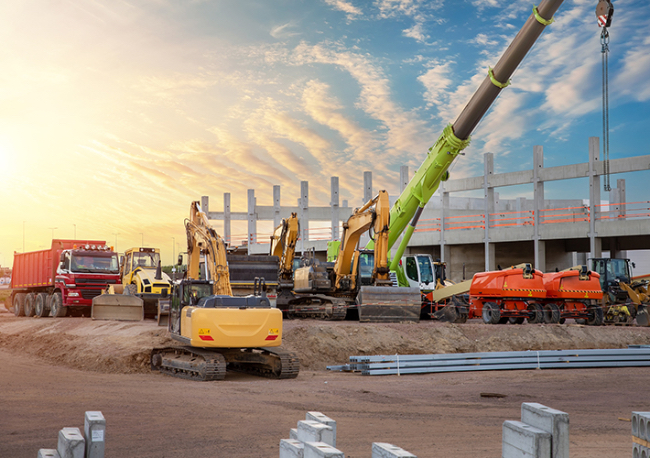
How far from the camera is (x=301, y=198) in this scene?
44000 mm

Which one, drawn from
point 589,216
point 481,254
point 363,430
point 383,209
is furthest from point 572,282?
point 363,430

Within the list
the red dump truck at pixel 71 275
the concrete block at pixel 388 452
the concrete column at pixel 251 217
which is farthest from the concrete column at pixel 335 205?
the concrete block at pixel 388 452

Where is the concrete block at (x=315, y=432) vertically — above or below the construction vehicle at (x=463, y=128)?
below

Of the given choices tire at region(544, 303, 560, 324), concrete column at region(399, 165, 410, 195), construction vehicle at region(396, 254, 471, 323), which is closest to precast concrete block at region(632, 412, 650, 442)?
construction vehicle at region(396, 254, 471, 323)

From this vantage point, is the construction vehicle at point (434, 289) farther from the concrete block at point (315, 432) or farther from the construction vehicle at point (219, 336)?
the concrete block at point (315, 432)

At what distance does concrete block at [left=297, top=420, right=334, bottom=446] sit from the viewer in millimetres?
3096

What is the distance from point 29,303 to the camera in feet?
102

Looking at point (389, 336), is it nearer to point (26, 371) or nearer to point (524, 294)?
point (524, 294)

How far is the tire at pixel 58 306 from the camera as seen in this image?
27.5m

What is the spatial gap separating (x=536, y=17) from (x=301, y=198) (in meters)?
27.2

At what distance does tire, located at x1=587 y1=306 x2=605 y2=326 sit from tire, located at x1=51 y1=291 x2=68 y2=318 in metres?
21.6

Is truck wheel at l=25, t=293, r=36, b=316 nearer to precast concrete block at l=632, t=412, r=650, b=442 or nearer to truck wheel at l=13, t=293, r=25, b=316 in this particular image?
truck wheel at l=13, t=293, r=25, b=316

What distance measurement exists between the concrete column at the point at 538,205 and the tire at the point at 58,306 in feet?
76.6

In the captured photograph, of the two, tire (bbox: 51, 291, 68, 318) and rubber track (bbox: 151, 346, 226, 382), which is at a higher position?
tire (bbox: 51, 291, 68, 318)
